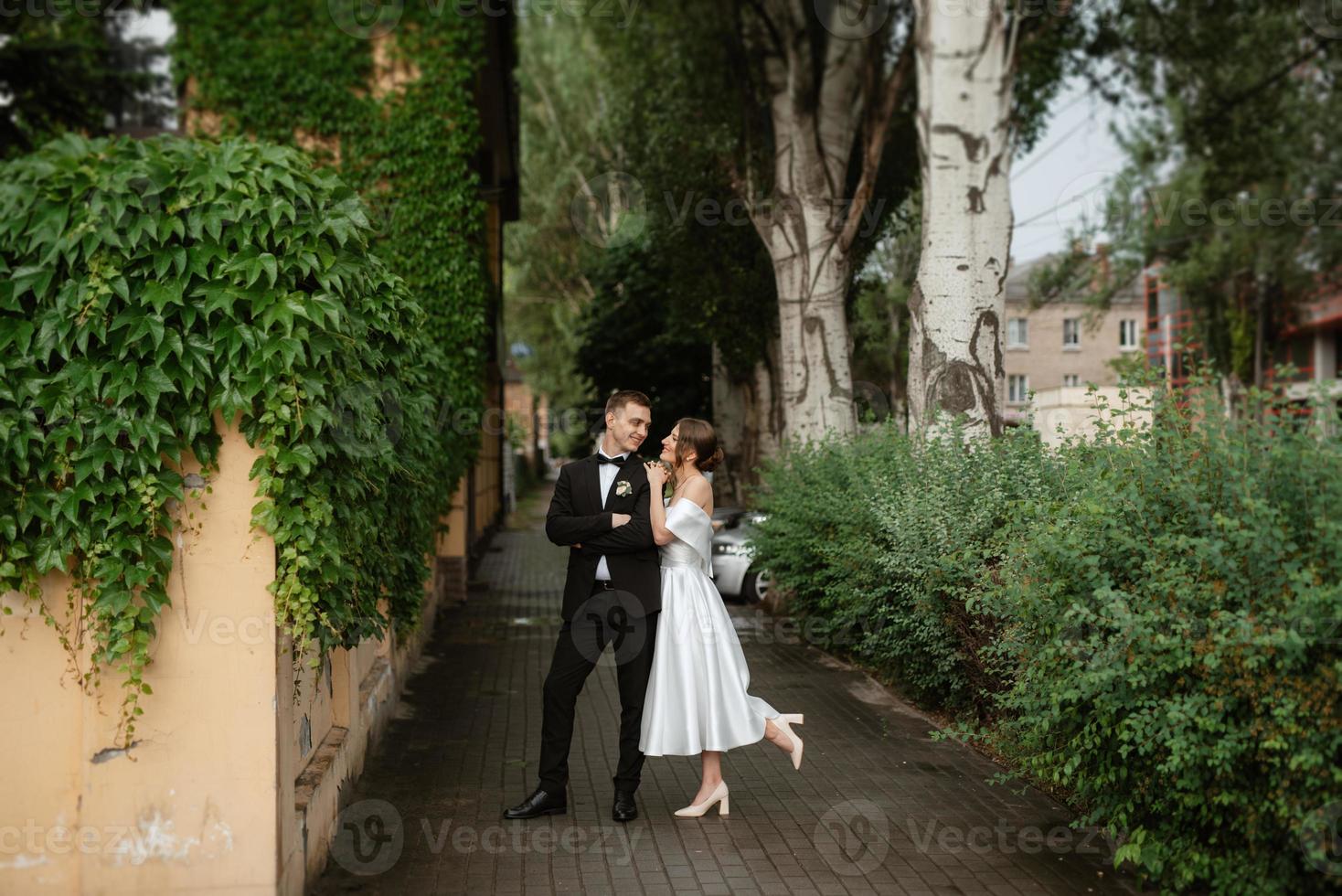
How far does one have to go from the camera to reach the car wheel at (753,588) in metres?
16.9

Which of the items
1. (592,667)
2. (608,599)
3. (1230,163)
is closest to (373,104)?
(608,599)

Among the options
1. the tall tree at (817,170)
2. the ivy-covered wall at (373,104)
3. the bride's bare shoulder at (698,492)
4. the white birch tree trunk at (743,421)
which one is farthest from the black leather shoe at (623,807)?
the white birch tree trunk at (743,421)

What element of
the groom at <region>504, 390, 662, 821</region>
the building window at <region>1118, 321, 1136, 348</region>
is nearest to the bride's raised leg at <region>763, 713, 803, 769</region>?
the groom at <region>504, 390, 662, 821</region>

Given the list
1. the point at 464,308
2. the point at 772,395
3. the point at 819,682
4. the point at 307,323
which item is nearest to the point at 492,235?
the point at 772,395

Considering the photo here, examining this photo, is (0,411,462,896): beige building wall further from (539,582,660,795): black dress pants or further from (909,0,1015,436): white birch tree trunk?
(909,0,1015,436): white birch tree trunk

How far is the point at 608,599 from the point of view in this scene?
6301 mm

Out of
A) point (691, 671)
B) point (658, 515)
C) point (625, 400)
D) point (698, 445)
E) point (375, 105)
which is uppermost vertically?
point (375, 105)

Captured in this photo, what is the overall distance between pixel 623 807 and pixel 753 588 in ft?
35.2

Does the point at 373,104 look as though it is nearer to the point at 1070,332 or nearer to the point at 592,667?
the point at 592,667

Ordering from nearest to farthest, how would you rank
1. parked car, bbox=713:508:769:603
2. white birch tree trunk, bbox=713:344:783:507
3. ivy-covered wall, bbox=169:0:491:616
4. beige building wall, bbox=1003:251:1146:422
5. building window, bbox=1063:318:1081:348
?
ivy-covered wall, bbox=169:0:491:616
parked car, bbox=713:508:769:603
white birch tree trunk, bbox=713:344:783:507
beige building wall, bbox=1003:251:1146:422
building window, bbox=1063:318:1081:348

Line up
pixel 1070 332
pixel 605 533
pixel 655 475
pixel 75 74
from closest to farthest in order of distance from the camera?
pixel 605 533 < pixel 655 475 < pixel 75 74 < pixel 1070 332

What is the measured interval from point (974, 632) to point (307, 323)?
15.2ft

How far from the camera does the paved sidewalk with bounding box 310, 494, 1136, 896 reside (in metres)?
5.44

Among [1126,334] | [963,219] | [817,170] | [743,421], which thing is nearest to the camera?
[963,219]
